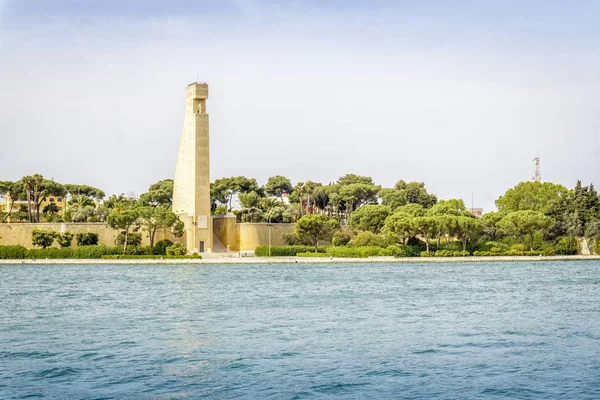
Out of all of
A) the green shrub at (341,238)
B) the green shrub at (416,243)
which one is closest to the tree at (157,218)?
the green shrub at (341,238)

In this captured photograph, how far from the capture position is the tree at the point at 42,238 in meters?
A: 66.2

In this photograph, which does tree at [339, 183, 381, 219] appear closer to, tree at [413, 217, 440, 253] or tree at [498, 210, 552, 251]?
tree at [498, 210, 552, 251]

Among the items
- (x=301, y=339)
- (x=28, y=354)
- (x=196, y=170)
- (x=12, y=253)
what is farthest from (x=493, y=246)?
(x=28, y=354)

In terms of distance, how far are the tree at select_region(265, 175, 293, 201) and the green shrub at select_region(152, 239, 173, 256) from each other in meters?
37.9

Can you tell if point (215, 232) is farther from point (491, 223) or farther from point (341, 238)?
point (491, 223)

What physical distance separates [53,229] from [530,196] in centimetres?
4127

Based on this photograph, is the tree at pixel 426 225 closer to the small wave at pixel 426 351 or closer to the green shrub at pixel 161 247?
the green shrub at pixel 161 247

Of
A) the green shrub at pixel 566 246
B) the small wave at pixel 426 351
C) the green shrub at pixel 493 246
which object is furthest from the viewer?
the green shrub at pixel 566 246

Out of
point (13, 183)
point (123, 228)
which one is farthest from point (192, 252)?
point (13, 183)

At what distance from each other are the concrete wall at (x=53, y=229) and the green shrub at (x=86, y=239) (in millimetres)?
487

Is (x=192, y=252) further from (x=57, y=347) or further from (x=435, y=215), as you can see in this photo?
(x=57, y=347)

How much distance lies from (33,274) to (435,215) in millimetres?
29691

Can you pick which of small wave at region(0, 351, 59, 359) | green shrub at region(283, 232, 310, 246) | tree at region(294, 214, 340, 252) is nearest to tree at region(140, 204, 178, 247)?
tree at region(294, 214, 340, 252)

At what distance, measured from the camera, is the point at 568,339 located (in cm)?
2297
